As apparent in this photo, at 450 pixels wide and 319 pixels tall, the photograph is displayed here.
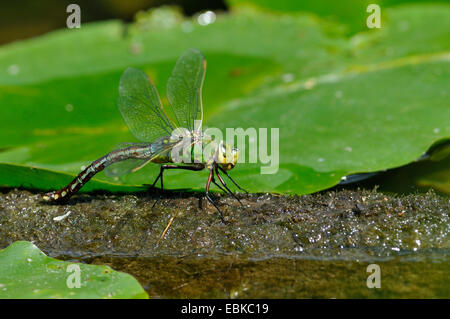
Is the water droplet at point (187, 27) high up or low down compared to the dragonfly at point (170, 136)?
up

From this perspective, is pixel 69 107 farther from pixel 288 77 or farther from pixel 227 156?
pixel 288 77

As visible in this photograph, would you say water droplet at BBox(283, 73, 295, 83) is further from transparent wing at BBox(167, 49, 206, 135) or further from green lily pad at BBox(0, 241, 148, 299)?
green lily pad at BBox(0, 241, 148, 299)

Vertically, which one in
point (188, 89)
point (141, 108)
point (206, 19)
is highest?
point (206, 19)

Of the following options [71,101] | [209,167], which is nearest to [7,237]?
[209,167]

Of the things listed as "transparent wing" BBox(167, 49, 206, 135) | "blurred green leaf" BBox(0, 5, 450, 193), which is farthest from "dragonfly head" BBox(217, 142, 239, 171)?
"transparent wing" BBox(167, 49, 206, 135)

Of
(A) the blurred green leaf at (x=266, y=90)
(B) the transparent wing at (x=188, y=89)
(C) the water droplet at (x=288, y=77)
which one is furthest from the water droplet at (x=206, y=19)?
(B) the transparent wing at (x=188, y=89)

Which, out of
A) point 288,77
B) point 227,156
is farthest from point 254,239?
point 288,77

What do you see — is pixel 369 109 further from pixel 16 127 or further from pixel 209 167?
pixel 16 127

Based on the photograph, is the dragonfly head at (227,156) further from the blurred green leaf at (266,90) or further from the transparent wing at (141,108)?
the transparent wing at (141,108)
